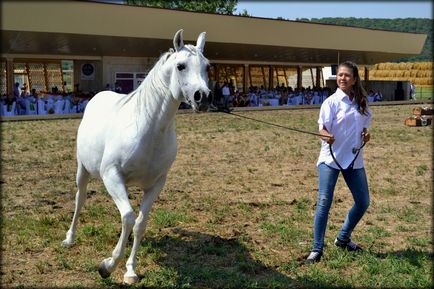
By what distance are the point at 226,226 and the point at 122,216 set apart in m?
2.14

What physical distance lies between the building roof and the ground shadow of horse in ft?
41.8

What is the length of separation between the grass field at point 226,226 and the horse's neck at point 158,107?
130cm

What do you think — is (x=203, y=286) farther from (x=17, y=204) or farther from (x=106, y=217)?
(x=17, y=204)

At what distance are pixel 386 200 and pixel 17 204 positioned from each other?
507 centimetres

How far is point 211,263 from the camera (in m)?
4.82

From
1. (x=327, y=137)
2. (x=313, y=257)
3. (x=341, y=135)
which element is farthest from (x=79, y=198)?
(x=341, y=135)

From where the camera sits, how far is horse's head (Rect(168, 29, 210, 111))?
3.79 metres

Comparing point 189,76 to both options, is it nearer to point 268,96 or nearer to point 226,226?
point 226,226

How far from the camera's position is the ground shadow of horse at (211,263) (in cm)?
430

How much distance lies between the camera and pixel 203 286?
4223mm

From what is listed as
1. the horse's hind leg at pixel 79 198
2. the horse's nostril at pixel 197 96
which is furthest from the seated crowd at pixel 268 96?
the horse's nostril at pixel 197 96

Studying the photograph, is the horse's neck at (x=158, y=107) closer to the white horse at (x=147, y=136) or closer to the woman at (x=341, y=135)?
the white horse at (x=147, y=136)

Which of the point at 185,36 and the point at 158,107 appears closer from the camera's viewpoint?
the point at 158,107

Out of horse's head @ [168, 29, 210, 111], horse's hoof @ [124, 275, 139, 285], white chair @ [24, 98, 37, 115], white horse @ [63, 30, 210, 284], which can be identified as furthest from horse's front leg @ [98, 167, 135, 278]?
white chair @ [24, 98, 37, 115]
